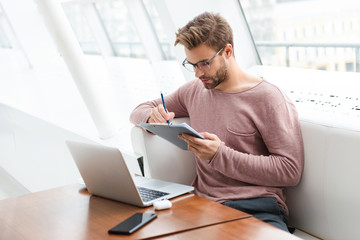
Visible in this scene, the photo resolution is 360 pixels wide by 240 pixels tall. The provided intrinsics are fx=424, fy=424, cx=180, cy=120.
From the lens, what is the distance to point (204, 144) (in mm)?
1547

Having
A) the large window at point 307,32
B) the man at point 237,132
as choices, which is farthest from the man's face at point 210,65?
the large window at point 307,32

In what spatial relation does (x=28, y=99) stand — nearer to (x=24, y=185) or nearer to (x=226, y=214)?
(x=24, y=185)

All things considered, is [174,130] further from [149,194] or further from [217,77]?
[217,77]

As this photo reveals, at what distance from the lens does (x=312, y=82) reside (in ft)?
10.2

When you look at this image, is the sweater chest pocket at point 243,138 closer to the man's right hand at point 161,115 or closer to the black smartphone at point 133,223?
the man's right hand at point 161,115

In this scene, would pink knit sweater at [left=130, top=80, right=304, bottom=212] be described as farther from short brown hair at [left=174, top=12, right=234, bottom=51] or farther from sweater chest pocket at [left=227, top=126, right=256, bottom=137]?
short brown hair at [left=174, top=12, right=234, bottom=51]

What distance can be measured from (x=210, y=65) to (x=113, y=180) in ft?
2.11

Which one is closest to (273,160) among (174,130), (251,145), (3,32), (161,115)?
(251,145)

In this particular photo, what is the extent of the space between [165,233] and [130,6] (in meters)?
5.01

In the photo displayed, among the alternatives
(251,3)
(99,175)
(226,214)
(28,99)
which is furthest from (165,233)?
(28,99)

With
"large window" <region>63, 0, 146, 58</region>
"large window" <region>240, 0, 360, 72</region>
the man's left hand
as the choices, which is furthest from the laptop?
"large window" <region>63, 0, 146, 58</region>

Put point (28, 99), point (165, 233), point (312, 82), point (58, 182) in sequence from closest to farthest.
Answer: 1. point (165, 233)
2. point (312, 82)
3. point (58, 182)
4. point (28, 99)

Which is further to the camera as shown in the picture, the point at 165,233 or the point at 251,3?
the point at 251,3

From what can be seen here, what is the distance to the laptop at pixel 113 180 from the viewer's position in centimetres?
140
